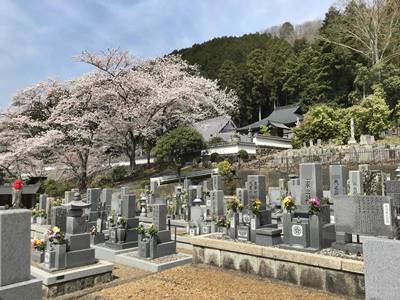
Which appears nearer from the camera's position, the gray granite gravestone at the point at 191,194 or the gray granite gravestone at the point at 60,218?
the gray granite gravestone at the point at 60,218

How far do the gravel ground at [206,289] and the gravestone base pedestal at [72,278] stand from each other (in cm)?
66

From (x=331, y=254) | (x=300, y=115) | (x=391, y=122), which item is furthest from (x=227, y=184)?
(x=300, y=115)

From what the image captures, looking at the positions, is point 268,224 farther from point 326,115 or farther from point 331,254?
point 326,115

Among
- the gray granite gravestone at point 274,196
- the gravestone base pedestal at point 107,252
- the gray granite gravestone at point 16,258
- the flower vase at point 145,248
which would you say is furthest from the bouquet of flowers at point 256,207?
the gray granite gravestone at point 274,196

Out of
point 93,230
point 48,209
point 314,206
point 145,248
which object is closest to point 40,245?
point 145,248

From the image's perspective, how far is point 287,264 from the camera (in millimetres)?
7113

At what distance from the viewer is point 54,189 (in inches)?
963

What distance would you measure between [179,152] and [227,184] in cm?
410

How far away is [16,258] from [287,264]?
5.19 m

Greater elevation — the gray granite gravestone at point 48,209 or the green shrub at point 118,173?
the green shrub at point 118,173

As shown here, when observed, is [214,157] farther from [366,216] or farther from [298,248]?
[366,216]

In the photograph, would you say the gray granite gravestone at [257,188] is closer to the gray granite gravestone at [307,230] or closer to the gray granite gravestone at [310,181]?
the gray granite gravestone at [310,181]

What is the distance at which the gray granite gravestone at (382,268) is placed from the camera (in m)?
3.07

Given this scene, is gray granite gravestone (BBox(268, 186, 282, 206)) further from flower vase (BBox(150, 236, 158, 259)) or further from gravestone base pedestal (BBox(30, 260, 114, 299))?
gravestone base pedestal (BBox(30, 260, 114, 299))
